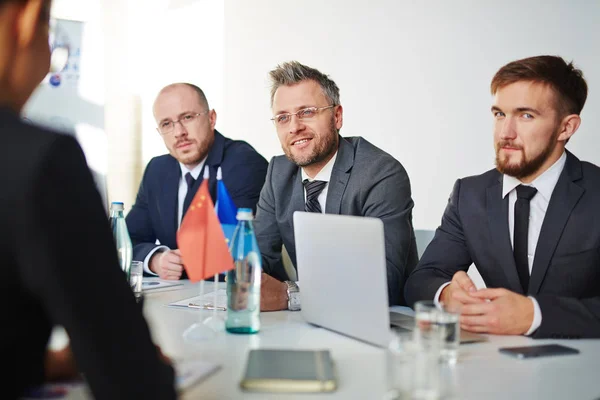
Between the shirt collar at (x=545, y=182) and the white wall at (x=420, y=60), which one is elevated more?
the white wall at (x=420, y=60)

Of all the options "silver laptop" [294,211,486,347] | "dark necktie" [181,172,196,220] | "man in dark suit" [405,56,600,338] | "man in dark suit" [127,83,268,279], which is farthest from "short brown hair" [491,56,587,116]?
"dark necktie" [181,172,196,220]

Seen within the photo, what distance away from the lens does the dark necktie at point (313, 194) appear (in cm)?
263

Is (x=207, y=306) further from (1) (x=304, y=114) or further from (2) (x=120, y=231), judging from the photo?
(1) (x=304, y=114)

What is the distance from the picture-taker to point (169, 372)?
0.80m

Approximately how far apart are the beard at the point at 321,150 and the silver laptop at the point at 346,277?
1104 mm

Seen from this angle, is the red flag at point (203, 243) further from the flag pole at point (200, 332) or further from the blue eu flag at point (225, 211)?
the blue eu flag at point (225, 211)

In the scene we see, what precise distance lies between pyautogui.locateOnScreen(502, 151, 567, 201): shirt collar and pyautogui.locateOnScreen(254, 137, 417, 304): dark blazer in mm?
398

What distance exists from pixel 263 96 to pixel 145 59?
128cm

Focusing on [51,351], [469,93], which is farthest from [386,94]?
[51,351]

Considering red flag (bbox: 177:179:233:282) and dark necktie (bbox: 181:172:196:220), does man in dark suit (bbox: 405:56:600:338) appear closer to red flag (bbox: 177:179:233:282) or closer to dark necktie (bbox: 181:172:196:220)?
red flag (bbox: 177:179:233:282)

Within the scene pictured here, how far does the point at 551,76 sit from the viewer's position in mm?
2244

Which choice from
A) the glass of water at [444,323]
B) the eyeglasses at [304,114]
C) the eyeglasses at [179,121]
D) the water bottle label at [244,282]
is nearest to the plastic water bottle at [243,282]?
the water bottle label at [244,282]

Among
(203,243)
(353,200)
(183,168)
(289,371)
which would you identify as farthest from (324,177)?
(289,371)

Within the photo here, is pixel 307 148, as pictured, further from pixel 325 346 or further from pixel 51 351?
pixel 51 351
